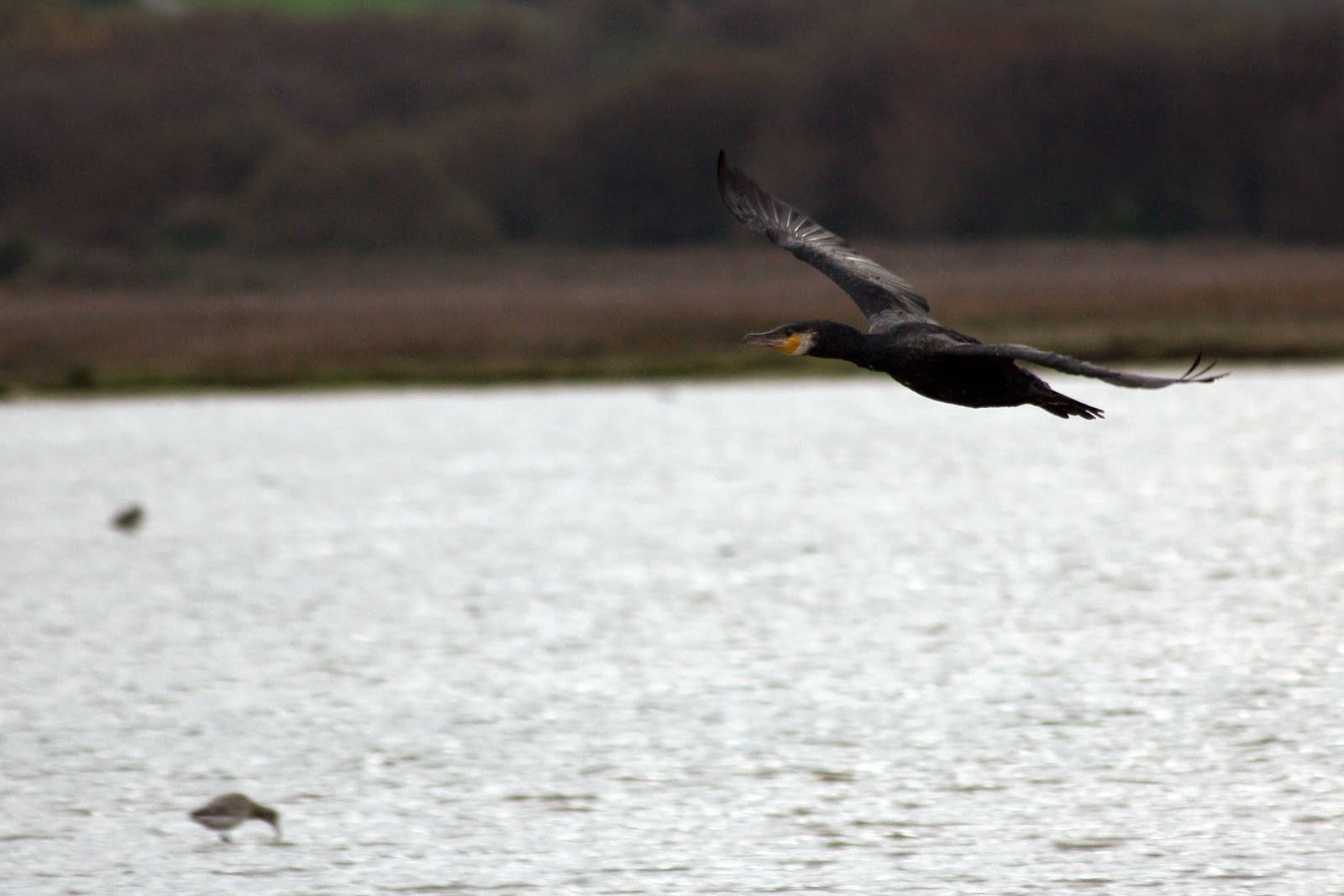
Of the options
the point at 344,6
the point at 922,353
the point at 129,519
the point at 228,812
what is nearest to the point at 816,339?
the point at 922,353

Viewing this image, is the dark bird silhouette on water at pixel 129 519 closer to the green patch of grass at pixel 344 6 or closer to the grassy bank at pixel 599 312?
the grassy bank at pixel 599 312

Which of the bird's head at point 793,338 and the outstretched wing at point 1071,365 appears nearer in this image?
the outstretched wing at point 1071,365

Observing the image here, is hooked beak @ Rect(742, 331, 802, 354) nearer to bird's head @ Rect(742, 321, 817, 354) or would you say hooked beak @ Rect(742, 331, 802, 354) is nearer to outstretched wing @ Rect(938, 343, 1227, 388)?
bird's head @ Rect(742, 321, 817, 354)

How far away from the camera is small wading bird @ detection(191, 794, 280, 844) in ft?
33.6

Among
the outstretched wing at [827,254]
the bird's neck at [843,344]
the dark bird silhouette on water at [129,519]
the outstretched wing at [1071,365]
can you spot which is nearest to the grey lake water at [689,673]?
the dark bird silhouette on water at [129,519]

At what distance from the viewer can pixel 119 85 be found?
73.9 meters

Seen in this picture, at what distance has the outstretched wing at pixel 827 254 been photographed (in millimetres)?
9539

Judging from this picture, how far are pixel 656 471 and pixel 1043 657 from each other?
1262 centimetres

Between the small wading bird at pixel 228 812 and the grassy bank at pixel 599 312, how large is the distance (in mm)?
23182

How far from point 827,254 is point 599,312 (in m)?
31.8

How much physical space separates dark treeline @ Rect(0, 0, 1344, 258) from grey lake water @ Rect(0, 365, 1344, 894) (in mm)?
28491

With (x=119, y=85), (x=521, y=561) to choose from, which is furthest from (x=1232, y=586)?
(x=119, y=85)

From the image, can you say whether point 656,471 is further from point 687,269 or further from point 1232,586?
point 687,269

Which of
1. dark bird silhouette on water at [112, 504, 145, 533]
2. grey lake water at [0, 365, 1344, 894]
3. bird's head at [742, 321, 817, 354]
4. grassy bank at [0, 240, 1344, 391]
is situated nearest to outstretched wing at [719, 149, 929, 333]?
bird's head at [742, 321, 817, 354]
